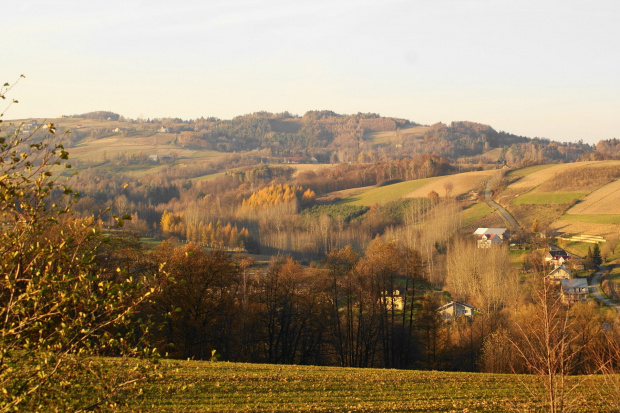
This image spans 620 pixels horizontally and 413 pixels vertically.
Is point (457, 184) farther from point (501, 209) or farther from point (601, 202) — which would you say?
point (601, 202)

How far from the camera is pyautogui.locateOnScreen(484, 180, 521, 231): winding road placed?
91981mm

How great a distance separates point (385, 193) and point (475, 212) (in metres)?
30.2

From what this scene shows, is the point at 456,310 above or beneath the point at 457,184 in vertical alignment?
beneath

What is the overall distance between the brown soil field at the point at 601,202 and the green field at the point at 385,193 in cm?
3954

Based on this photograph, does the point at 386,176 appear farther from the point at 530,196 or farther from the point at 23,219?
the point at 23,219

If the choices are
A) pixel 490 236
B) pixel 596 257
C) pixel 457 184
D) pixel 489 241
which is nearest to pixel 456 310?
pixel 596 257

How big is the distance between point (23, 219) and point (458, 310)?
53119 mm

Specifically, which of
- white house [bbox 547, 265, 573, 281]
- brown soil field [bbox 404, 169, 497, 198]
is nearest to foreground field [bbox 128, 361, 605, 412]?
white house [bbox 547, 265, 573, 281]

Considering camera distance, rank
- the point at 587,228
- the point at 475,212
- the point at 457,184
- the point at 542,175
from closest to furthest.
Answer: the point at 587,228
the point at 475,212
the point at 542,175
the point at 457,184

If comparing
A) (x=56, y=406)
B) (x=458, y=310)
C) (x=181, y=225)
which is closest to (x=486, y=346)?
(x=458, y=310)

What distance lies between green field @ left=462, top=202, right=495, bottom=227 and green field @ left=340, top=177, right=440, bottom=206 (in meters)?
20.6

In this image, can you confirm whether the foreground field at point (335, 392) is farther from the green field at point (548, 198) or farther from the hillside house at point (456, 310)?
the green field at point (548, 198)

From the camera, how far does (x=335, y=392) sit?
18.8 m

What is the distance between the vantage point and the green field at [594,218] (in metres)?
82.9
